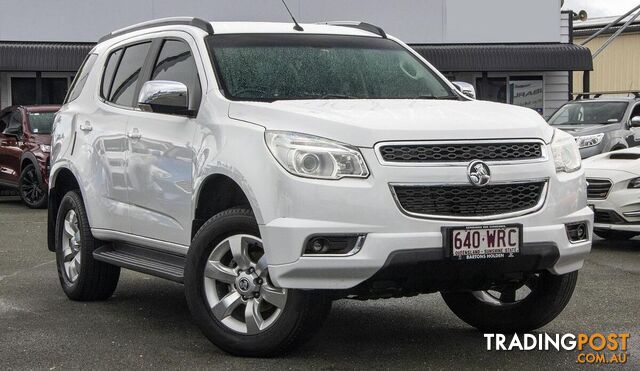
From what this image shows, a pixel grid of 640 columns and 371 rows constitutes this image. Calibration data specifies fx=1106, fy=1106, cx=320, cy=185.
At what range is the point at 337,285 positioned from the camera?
17.4 ft

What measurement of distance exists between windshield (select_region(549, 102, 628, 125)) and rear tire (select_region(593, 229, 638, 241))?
271 inches

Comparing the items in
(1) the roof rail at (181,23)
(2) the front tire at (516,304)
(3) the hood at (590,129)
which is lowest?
(3) the hood at (590,129)

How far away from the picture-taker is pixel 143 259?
22.5ft

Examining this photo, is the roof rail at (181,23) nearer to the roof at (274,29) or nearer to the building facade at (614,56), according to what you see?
the roof at (274,29)

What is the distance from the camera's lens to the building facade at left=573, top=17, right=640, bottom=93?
50125mm

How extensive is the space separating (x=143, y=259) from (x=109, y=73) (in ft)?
5.52

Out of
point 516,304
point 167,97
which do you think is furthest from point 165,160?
point 516,304

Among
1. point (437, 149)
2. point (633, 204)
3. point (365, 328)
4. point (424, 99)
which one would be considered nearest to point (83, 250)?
point (365, 328)

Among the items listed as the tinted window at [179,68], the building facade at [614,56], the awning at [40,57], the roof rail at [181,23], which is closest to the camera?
the tinted window at [179,68]

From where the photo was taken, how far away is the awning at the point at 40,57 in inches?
1023

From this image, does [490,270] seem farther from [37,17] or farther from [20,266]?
[37,17]

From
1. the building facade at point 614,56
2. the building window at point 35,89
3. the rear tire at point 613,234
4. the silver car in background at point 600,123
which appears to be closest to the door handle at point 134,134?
the rear tire at point 613,234

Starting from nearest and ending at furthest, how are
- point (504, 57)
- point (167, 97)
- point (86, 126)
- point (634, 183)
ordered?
point (167, 97) → point (86, 126) → point (634, 183) → point (504, 57)

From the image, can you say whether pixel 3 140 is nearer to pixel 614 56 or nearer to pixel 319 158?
pixel 319 158
